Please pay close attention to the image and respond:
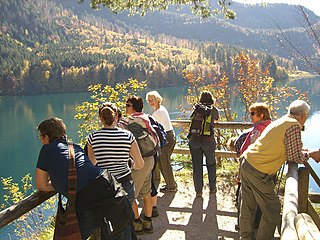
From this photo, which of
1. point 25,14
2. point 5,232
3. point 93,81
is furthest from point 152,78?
point 25,14

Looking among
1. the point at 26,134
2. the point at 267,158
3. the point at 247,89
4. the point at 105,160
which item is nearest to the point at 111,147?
the point at 105,160

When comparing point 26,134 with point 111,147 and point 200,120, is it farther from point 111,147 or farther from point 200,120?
point 111,147

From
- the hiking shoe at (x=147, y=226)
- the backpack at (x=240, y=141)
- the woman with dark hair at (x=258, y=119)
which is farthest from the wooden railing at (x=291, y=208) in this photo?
the hiking shoe at (x=147, y=226)

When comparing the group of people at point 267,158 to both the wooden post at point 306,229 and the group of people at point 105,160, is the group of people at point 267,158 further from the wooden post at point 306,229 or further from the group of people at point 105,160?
the wooden post at point 306,229

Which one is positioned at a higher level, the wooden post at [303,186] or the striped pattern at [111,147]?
the striped pattern at [111,147]

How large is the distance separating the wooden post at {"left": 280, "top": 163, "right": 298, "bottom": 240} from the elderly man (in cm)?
14

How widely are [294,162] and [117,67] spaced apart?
3644 inches

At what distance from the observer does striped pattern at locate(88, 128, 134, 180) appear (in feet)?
10.1

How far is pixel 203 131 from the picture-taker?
4.75 metres

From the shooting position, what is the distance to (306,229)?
4.93ft

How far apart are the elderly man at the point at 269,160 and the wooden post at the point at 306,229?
1177 millimetres

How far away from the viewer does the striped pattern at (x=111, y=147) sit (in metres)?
3.08

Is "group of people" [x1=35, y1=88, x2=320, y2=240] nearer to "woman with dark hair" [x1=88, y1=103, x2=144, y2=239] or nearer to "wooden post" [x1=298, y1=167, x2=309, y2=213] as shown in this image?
"woman with dark hair" [x1=88, y1=103, x2=144, y2=239]

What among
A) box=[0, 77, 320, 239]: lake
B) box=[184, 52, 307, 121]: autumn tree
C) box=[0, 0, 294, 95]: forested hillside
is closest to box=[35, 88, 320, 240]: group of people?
box=[184, 52, 307, 121]: autumn tree
